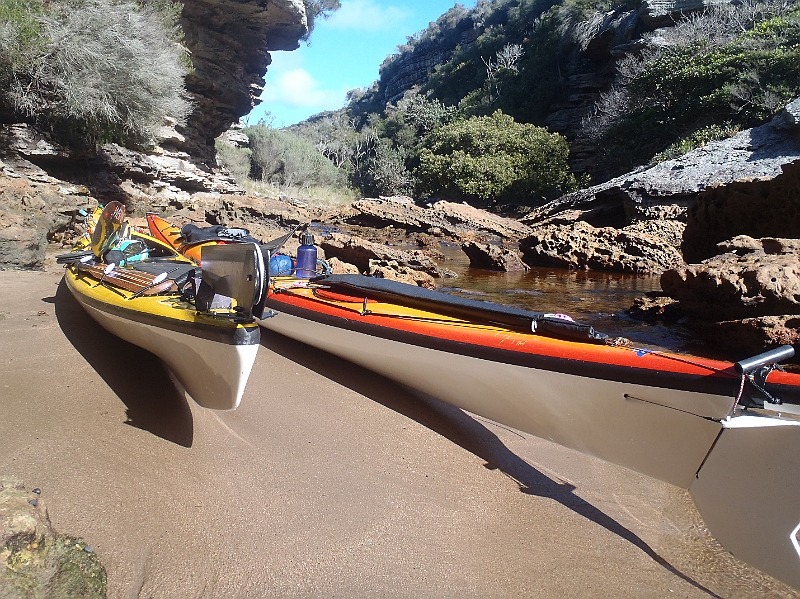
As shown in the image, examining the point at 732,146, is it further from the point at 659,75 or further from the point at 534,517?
the point at 534,517

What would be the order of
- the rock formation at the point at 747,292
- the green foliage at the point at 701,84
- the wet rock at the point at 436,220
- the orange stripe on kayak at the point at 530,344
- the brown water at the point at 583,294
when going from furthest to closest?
the green foliage at the point at 701,84 → the wet rock at the point at 436,220 → the brown water at the point at 583,294 → the rock formation at the point at 747,292 → the orange stripe on kayak at the point at 530,344

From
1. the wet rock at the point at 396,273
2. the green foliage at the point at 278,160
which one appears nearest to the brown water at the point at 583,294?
the wet rock at the point at 396,273

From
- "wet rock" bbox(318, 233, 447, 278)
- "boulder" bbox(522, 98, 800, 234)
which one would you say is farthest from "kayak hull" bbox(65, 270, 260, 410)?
"boulder" bbox(522, 98, 800, 234)

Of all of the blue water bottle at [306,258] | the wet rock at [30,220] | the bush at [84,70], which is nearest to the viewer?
the blue water bottle at [306,258]

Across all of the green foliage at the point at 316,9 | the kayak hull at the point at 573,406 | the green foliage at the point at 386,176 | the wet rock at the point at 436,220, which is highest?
the green foliage at the point at 316,9

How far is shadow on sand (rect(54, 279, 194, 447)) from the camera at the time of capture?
2.67 metres

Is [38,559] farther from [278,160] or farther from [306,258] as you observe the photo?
[278,160]

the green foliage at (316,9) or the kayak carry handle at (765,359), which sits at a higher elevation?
the green foliage at (316,9)

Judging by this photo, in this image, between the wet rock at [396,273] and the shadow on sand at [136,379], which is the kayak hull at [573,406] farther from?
the wet rock at [396,273]

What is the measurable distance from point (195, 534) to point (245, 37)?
22.7m

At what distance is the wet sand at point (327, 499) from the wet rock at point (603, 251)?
7140 millimetres

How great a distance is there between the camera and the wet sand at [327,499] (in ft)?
6.11

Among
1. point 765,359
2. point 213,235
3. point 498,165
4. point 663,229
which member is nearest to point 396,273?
point 213,235

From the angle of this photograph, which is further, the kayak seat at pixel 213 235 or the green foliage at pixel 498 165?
the green foliage at pixel 498 165
